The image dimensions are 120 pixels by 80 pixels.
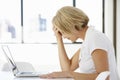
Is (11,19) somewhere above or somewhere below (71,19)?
below

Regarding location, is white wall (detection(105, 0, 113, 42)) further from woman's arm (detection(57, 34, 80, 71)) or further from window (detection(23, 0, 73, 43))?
woman's arm (detection(57, 34, 80, 71))

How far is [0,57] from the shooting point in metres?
4.84

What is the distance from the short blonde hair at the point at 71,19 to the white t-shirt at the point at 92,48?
0.08 meters

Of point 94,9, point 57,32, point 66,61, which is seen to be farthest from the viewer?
point 94,9

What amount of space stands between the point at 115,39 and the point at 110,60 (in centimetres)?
304

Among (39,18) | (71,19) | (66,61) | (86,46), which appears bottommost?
(39,18)

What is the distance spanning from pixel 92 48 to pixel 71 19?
0.71 feet

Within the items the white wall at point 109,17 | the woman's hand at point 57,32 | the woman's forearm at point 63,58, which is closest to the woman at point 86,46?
the woman's hand at point 57,32

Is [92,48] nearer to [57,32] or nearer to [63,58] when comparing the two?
[57,32]

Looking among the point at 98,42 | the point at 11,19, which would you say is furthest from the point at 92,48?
the point at 11,19

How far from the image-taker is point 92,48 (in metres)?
1.58

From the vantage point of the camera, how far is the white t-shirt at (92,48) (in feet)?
5.21

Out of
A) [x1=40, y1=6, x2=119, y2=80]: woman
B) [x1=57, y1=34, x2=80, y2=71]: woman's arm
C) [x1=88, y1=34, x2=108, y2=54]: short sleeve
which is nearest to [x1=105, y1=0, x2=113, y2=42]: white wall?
[x1=57, y1=34, x2=80, y2=71]: woman's arm

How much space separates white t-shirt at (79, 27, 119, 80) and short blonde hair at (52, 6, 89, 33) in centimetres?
8
